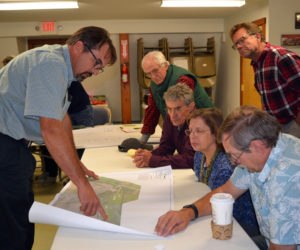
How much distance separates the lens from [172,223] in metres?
1.31

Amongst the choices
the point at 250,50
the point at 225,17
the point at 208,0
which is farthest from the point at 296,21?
the point at 250,50

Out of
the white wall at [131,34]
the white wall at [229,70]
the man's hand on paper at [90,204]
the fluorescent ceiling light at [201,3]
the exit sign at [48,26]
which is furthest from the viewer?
the white wall at [131,34]

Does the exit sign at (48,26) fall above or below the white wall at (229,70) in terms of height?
above

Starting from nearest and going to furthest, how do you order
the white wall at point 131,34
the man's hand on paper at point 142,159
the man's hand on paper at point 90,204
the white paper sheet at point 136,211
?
1. the white paper sheet at point 136,211
2. the man's hand on paper at point 90,204
3. the man's hand on paper at point 142,159
4. the white wall at point 131,34

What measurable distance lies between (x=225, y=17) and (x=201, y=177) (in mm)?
5991

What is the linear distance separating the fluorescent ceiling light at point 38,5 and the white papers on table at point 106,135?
2373 mm

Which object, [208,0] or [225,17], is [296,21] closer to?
[208,0]

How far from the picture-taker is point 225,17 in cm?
724

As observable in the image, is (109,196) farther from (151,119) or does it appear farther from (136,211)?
(151,119)

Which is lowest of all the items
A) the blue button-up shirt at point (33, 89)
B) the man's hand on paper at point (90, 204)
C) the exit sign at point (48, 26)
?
the man's hand on paper at point (90, 204)

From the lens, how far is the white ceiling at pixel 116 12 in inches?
215

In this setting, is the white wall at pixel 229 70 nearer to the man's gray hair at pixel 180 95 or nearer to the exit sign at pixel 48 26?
the exit sign at pixel 48 26

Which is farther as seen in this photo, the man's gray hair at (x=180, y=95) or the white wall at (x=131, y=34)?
the white wall at (x=131, y=34)

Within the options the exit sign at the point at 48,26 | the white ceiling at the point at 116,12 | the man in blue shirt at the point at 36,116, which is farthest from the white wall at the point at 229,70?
the man in blue shirt at the point at 36,116
